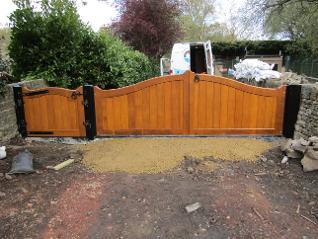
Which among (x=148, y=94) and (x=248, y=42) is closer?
(x=148, y=94)

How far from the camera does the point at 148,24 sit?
15.6 meters

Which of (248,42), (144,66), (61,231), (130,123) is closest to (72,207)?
(61,231)

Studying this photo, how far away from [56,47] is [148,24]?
32.8 feet

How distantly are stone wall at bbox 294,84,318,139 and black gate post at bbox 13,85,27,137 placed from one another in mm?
5129

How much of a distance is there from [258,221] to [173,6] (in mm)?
15316

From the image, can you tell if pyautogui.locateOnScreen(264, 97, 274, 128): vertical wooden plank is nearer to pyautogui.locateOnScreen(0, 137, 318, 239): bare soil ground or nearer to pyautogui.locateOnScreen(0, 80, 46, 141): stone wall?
pyautogui.locateOnScreen(0, 137, 318, 239): bare soil ground

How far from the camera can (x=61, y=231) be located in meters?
2.83

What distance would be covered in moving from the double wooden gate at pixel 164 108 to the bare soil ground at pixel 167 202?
1091mm

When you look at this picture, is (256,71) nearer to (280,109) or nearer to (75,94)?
(280,109)

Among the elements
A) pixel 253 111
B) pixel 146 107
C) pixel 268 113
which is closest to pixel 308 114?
pixel 268 113

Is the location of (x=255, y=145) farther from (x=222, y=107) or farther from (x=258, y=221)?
(x=258, y=221)

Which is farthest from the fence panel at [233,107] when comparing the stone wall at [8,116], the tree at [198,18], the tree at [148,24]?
the tree at [198,18]

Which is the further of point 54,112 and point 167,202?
point 54,112

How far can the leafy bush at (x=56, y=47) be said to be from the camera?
6.29 meters
